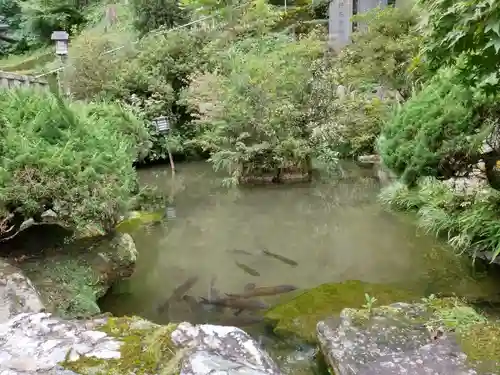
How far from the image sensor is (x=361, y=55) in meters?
12.7

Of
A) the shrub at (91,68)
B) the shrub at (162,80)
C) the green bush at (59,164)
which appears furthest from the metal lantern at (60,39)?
the green bush at (59,164)

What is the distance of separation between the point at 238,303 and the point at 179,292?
30.8 inches

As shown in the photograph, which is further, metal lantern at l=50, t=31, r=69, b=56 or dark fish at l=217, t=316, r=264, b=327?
metal lantern at l=50, t=31, r=69, b=56

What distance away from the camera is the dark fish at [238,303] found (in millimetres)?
5164

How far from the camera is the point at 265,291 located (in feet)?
18.3

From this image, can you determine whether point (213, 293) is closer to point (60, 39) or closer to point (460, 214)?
point (460, 214)

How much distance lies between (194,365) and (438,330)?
210 centimetres

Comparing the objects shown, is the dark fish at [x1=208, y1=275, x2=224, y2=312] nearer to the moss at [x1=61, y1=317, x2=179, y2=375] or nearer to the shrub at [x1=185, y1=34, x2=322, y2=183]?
the moss at [x1=61, y1=317, x2=179, y2=375]

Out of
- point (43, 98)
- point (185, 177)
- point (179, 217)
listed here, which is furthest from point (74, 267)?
point (185, 177)

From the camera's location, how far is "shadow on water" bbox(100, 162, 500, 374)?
18.3 feet

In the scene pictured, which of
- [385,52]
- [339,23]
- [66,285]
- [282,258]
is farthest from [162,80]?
[66,285]

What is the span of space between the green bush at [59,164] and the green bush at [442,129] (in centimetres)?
325

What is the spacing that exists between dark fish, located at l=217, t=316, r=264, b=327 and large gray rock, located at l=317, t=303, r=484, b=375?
113 cm

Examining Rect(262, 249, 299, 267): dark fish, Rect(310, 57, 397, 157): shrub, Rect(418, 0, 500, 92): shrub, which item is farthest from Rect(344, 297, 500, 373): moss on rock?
Rect(310, 57, 397, 157): shrub
